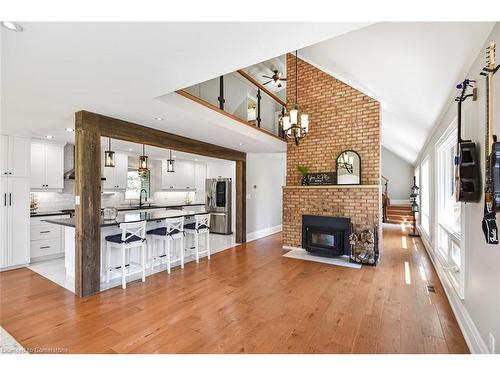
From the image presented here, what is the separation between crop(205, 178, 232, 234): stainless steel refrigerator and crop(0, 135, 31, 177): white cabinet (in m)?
4.31

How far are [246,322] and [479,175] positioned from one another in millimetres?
2439

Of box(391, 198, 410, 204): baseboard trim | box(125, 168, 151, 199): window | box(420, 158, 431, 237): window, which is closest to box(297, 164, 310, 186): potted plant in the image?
box(420, 158, 431, 237): window

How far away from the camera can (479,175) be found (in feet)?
6.55

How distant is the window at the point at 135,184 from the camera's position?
298 inches

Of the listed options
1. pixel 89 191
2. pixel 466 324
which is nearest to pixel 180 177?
pixel 89 191

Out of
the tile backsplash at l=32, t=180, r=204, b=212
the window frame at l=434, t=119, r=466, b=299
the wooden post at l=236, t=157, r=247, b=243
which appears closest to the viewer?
the window frame at l=434, t=119, r=466, b=299

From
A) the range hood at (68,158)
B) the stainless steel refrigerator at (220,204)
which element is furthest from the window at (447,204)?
the range hood at (68,158)

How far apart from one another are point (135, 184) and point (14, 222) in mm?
3489

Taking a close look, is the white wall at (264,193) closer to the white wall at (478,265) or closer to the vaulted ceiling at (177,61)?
the vaulted ceiling at (177,61)

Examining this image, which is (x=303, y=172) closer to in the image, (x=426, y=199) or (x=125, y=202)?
(x=426, y=199)

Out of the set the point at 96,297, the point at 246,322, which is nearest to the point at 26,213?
the point at 96,297

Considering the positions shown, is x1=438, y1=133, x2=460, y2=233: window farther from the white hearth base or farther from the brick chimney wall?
the white hearth base

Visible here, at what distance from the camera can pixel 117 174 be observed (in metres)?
6.65

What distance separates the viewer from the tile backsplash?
550cm
